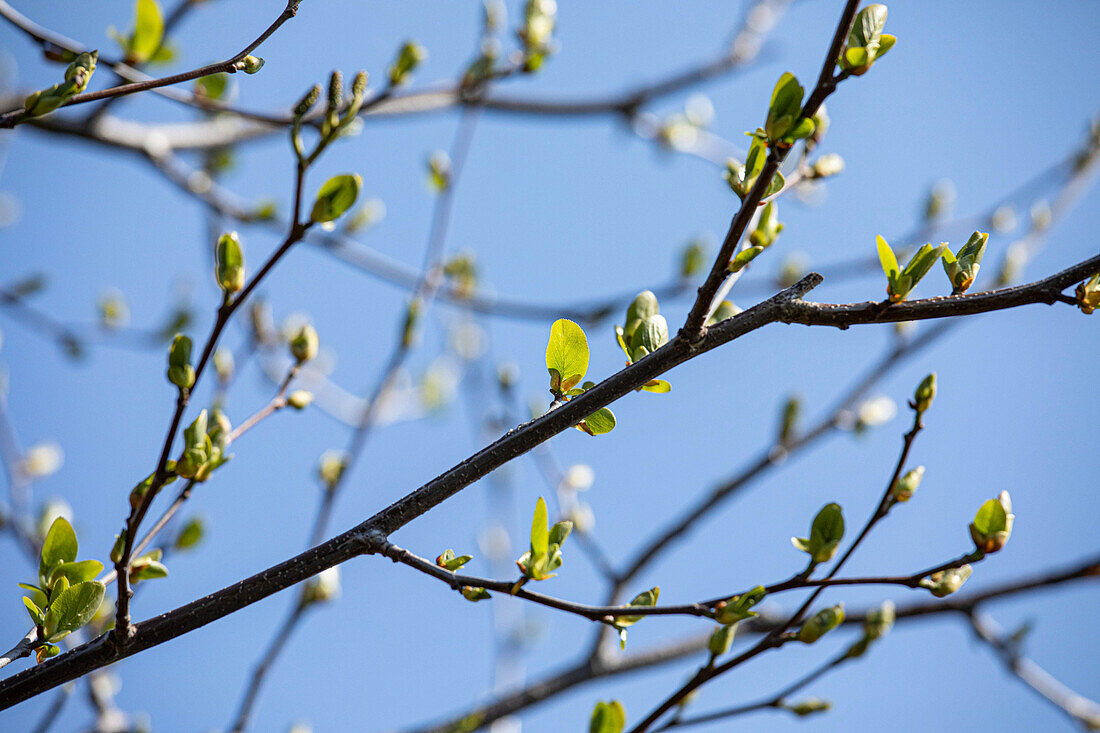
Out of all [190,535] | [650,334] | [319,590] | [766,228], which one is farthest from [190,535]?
[766,228]

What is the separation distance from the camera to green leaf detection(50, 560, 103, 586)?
0.62m

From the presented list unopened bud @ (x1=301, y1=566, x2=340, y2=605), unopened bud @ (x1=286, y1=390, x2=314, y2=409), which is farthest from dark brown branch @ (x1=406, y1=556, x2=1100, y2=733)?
unopened bud @ (x1=286, y1=390, x2=314, y2=409)

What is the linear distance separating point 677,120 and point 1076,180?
898 mm

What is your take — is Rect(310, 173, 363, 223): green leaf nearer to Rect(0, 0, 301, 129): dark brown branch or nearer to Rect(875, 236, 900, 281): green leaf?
Rect(0, 0, 301, 129): dark brown branch

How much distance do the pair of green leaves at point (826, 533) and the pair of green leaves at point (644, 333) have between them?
0.18 meters

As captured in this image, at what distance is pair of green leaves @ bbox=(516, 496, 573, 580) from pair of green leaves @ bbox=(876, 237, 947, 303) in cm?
31

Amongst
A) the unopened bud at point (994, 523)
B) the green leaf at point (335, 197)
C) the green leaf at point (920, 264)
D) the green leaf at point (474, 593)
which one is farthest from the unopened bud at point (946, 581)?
the green leaf at point (335, 197)

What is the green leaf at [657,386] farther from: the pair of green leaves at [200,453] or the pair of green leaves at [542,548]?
the pair of green leaves at [200,453]

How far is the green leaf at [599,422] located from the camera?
0.62 m

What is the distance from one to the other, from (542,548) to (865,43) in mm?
445

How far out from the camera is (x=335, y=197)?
2.27 ft

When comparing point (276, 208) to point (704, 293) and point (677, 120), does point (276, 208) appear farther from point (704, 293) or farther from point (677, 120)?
point (704, 293)

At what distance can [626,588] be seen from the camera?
58.0 inches

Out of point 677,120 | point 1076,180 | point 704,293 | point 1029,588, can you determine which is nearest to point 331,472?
point 704,293
